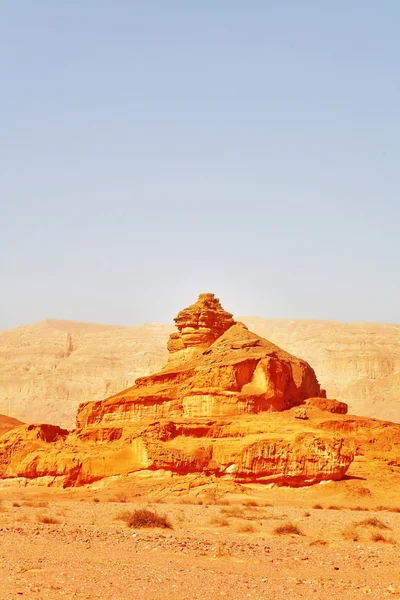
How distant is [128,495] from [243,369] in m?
8.82

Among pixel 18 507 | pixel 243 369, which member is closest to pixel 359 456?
pixel 243 369

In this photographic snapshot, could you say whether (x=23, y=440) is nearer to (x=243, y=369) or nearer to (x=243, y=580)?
(x=243, y=369)

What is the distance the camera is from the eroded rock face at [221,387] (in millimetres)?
41031

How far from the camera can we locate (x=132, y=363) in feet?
449

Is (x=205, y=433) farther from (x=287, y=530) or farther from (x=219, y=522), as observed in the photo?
(x=287, y=530)

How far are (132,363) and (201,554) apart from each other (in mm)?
117618

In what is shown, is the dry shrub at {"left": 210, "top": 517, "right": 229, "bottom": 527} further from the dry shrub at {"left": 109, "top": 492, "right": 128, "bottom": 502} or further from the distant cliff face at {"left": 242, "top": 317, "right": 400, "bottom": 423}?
the distant cliff face at {"left": 242, "top": 317, "right": 400, "bottom": 423}

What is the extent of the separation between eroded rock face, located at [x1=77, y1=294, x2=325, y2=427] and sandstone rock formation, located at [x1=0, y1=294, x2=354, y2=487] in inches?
1.7

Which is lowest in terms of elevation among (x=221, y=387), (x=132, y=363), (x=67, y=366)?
(x=221, y=387)

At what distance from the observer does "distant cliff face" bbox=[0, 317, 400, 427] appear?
118 m

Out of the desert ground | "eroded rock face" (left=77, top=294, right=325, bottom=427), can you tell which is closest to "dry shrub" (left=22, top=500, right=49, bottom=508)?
the desert ground

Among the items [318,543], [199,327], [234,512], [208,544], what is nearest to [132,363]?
[199,327]

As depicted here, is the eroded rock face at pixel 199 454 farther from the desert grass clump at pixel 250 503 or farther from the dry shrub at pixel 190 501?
the desert grass clump at pixel 250 503

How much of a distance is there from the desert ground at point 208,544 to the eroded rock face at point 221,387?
17.5ft
